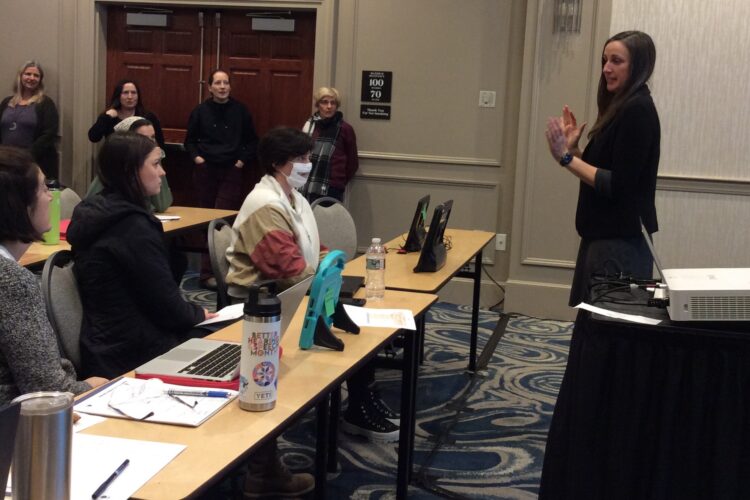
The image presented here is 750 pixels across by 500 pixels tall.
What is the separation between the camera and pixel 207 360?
6.68 feet

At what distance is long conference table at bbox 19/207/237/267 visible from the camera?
3.42 meters

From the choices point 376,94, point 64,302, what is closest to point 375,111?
point 376,94

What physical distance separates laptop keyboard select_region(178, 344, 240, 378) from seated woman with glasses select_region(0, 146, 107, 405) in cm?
30

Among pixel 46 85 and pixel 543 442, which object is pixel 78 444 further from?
pixel 46 85

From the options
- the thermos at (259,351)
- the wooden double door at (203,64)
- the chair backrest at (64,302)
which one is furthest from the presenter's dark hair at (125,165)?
the wooden double door at (203,64)

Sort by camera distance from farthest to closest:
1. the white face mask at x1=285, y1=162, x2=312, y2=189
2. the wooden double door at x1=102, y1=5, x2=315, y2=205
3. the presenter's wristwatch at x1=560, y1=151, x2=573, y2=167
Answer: the wooden double door at x1=102, y1=5, x2=315, y2=205
the white face mask at x1=285, y1=162, x2=312, y2=189
the presenter's wristwatch at x1=560, y1=151, x2=573, y2=167

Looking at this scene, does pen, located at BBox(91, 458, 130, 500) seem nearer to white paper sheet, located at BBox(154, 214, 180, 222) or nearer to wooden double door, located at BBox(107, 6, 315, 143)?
white paper sheet, located at BBox(154, 214, 180, 222)

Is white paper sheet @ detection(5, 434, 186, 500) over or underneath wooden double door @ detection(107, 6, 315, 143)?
underneath

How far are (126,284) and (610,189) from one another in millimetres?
1662

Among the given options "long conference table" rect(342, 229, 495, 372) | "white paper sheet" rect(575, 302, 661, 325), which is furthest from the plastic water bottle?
"white paper sheet" rect(575, 302, 661, 325)

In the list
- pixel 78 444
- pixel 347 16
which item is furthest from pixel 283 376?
pixel 347 16

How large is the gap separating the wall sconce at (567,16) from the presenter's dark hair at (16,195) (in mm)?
4233

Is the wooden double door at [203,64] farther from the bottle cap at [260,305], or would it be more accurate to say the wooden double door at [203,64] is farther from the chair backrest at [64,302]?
the bottle cap at [260,305]

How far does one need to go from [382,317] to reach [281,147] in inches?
42.5
